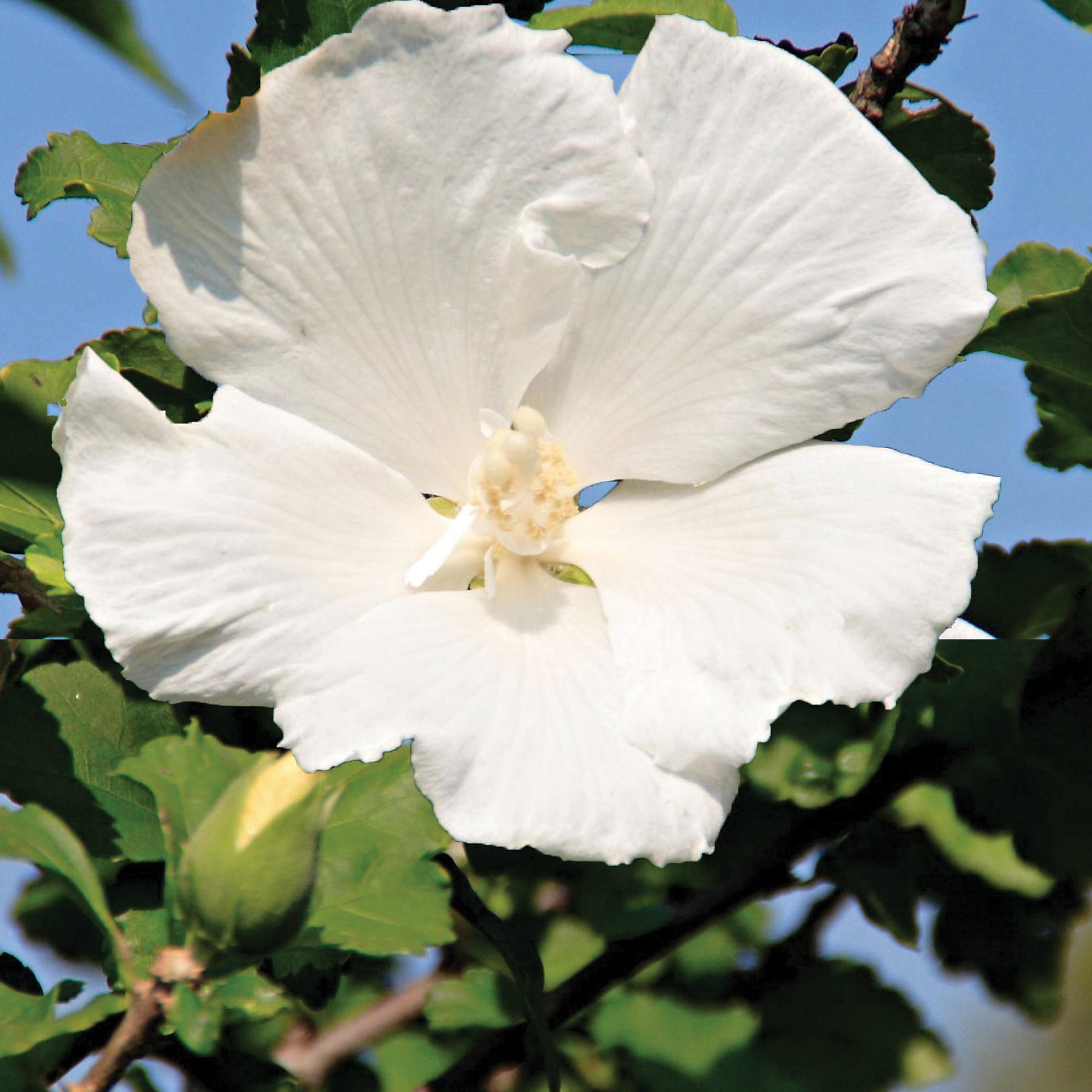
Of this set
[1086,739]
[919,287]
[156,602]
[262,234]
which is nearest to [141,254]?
[262,234]

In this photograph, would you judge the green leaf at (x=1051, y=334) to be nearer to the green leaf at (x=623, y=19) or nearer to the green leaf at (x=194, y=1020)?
the green leaf at (x=623, y=19)

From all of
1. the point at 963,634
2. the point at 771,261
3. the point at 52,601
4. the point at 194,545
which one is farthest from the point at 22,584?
the point at 963,634

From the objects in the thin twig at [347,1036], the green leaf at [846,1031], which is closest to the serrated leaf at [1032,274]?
the green leaf at [846,1031]

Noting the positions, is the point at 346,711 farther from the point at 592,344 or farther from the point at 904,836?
the point at 904,836

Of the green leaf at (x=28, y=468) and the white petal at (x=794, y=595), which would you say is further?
the green leaf at (x=28, y=468)

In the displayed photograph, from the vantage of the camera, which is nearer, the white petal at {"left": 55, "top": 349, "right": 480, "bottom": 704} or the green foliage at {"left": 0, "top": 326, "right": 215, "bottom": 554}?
the white petal at {"left": 55, "top": 349, "right": 480, "bottom": 704}

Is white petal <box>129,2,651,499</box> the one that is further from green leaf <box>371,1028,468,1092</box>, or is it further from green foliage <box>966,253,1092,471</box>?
green leaf <box>371,1028,468,1092</box>

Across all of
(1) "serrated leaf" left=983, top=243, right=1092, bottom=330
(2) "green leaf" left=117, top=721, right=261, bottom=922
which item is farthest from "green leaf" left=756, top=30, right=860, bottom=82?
(2) "green leaf" left=117, top=721, right=261, bottom=922
